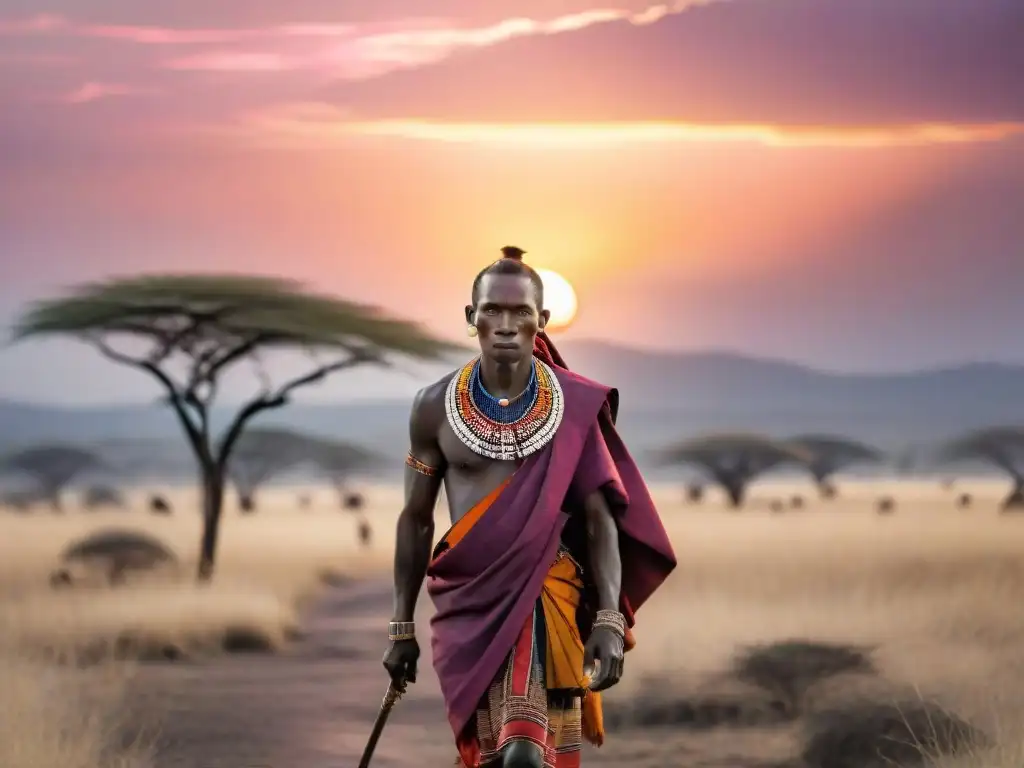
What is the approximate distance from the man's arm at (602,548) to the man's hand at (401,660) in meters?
0.62

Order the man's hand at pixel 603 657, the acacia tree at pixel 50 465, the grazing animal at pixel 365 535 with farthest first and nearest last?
the acacia tree at pixel 50 465, the grazing animal at pixel 365 535, the man's hand at pixel 603 657

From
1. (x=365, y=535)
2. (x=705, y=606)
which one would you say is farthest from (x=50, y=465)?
(x=705, y=606)

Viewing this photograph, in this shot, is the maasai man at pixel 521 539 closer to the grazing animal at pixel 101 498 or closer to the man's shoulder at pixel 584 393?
the man's shoulder at pixel 584 393

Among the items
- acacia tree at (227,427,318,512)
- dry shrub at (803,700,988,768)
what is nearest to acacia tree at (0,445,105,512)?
acacia tree at (227,427,318,512)

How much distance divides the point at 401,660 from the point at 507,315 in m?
1.09

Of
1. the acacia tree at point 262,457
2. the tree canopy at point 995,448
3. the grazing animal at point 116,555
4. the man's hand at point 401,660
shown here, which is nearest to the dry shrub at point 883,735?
the man's hand at point 401,660

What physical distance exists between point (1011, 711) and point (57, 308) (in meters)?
11.8

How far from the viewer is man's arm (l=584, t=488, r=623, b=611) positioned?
584 cm

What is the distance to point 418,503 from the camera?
239 inches

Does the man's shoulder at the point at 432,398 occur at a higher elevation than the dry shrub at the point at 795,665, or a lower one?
lower

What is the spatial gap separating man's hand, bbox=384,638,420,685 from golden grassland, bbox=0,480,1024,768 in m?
3.51

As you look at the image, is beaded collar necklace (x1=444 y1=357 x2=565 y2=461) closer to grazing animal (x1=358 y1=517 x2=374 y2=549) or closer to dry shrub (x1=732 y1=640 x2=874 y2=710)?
dry shrub (x1=732 y1=640 x2=874 y2=710)

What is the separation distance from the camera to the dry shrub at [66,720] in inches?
360

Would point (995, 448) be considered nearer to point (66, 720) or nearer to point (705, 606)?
point (705, 606)
